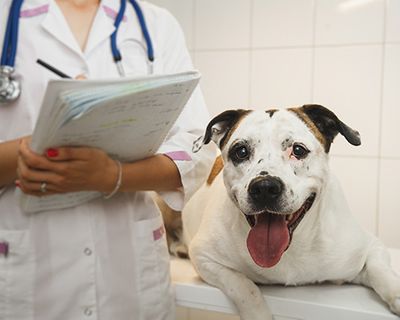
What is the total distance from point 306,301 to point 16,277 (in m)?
0.59

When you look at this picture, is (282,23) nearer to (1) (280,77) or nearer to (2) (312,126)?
(1) (280,77)

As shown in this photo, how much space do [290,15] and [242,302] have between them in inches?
44.1

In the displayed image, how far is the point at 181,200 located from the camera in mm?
972

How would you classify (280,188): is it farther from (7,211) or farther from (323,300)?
(7,211)

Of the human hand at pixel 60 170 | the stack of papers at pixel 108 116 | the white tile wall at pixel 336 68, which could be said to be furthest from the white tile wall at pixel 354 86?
the human hand at pixel 60 170

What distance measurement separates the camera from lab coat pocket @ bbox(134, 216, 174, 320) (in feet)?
3.00

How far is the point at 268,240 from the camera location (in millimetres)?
913

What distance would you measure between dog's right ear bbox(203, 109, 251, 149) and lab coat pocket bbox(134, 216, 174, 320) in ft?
0.83

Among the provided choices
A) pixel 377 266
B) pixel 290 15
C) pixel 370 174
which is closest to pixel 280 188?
pixel 377 266

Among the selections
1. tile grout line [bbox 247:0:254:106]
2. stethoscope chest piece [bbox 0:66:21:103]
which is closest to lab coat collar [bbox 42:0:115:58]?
stethoscope chest piece [bbox 0:66:21:103]

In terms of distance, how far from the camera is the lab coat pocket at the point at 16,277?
817 mm

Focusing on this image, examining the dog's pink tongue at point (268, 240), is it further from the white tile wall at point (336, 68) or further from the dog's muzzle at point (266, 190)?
the white tile wall at point (336, 68)

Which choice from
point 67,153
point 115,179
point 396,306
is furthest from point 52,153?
point 396,306

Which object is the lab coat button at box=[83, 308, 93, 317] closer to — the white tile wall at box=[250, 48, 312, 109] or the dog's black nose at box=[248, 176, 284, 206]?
the dog's black nose at box=[248, 176, 284, 206]
